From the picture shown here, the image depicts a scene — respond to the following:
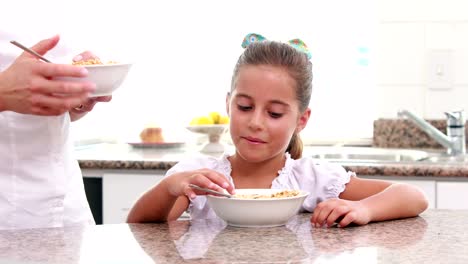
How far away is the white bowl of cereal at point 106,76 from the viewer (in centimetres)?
132

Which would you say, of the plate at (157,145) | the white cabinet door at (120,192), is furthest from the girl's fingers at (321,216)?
the plate at (157,145)

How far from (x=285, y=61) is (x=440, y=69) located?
1.60 meters

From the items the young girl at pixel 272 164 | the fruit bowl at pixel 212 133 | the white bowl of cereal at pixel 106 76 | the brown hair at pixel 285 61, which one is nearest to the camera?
the white bowl of cereal at pixel 106 76

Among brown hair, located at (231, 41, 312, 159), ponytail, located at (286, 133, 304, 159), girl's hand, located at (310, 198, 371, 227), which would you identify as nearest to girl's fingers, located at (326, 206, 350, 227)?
girl's hand, located at (310, 198, 371, 227)

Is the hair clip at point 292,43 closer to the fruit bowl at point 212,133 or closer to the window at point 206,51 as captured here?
the fruit bowl at point 212,133

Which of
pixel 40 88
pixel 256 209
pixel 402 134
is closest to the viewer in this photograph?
pixel 40 88

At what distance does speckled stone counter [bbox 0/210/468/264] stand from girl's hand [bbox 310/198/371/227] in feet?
0.05

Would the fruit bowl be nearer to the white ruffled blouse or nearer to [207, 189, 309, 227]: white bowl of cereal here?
the white ruffled blouse

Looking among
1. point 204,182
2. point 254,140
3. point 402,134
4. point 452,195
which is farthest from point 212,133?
point 204,182

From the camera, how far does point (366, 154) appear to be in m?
3.19

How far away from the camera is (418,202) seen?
154 cm

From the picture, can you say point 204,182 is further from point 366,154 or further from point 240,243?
point 366,154

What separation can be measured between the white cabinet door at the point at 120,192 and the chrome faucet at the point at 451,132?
103 centimetres

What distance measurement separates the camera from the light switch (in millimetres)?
3205
